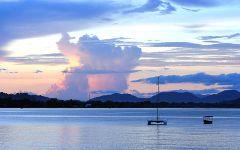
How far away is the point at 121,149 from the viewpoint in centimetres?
7219

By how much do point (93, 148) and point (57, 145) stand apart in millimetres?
6797

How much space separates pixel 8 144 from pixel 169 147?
79.2ft

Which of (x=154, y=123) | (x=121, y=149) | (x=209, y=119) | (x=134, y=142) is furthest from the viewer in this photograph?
(x=209, y=119)

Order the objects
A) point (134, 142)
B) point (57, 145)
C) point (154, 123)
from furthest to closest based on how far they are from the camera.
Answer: point (154, 123)
point (134, 142)
point (57, 145)

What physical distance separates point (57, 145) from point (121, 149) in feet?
35.1

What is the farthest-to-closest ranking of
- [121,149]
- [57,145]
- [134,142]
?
1. [134,142]
2. [57,145]
3. [121,149]

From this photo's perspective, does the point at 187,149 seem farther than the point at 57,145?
No

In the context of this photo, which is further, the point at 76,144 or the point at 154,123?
the point at 154,123

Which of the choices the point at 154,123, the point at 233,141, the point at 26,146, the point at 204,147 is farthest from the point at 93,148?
the point at 154,123

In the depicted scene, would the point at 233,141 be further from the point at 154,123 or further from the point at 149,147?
the point at 154,123

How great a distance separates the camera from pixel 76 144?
79.9 m

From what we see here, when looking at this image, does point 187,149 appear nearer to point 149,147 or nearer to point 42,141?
point 149,147

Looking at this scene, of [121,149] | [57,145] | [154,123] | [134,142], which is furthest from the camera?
[154,123]

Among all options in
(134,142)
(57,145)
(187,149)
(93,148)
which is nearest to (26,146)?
(57,145)
